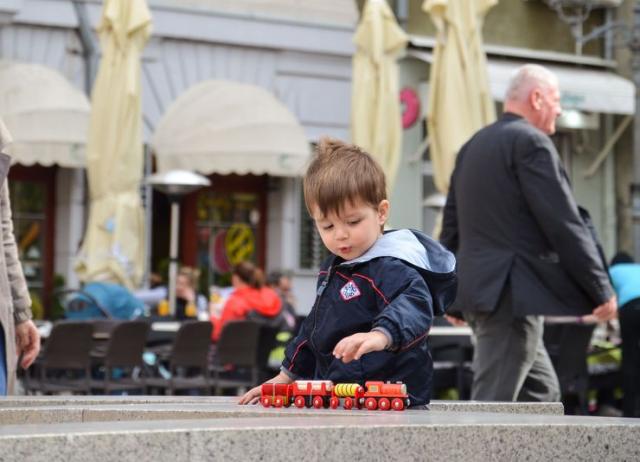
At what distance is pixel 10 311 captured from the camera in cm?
550

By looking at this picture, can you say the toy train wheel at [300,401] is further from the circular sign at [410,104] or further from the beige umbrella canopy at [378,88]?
the circular sign at [410,104]

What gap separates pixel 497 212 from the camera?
711cm

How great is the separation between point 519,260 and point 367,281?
2.61 metres

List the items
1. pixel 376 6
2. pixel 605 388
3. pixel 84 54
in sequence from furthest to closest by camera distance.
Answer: pixel 84 54, pixel 376 6, pixel 605 388

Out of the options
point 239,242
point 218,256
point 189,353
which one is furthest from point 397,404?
point 239,242

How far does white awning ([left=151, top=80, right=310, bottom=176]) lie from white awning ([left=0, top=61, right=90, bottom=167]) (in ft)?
4.46

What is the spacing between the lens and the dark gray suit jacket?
22.8ft

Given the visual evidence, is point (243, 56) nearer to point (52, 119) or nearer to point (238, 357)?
point (52, 119)

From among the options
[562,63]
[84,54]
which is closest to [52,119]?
[84,54]

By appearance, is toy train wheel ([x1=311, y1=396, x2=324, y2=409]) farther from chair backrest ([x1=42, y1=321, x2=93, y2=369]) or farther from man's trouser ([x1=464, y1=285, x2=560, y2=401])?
chair backrest ([x1=42, y1=321, x2=93, y2=369])

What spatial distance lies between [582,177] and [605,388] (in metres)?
13.8

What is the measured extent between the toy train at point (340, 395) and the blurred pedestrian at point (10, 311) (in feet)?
4.62

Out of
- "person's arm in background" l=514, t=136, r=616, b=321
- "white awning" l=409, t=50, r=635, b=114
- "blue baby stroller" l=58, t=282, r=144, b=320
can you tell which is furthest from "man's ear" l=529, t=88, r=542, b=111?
"white awning" l=409, t=50, r=635, b=114

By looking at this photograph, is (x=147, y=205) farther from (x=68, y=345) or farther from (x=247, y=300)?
(x=68, y=345)
